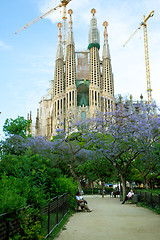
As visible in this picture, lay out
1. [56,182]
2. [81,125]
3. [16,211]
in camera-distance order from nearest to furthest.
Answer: [16,211] → [56,182] → [81,125]

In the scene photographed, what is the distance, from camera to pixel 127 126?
74.3ft

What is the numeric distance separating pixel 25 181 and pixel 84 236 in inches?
106

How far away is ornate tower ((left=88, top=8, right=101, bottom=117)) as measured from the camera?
75375 mm

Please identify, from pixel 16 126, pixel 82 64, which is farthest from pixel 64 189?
pixel 82 64

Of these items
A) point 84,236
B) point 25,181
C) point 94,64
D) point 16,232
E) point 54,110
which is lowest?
point 84,236

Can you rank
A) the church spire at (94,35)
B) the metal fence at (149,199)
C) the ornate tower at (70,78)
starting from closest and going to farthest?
the metal fence at (149,199) → the ornate tower at (70,78) → the church spire at (94,35)

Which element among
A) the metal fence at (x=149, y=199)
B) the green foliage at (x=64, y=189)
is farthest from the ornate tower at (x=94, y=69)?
the green foliage at (x=64, y=189)

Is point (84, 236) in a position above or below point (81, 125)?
below

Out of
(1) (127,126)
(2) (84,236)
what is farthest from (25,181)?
(1) (127,126)

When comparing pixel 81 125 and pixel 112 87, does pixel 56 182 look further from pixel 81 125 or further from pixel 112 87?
pixel 112 87

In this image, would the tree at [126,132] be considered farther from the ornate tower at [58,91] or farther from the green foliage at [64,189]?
the ornate tower at [58,91]

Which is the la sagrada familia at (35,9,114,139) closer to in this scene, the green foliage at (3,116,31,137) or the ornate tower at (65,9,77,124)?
the ornate tower at (65,9,77,124)

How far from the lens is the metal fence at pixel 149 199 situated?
14109 mm

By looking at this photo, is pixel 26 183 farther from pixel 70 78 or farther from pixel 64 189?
pixel 70 78
